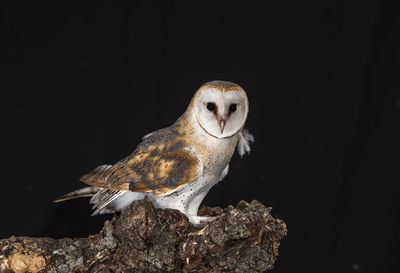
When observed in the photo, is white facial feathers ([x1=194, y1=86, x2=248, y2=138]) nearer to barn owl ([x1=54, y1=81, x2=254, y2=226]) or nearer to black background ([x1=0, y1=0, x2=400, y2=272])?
barn owl ([x1=54, y1=81, x2=254, y2=226])

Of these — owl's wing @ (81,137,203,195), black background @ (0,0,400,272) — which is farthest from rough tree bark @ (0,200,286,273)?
black background @ (0,0,400,272)

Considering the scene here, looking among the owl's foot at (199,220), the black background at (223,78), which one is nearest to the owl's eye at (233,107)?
the owl's foot at (199,220)

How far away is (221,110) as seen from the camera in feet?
4.73

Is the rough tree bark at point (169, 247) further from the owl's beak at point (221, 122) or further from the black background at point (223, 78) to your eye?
the black background at point (223, 78)

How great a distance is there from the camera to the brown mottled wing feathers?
1498 millimetres

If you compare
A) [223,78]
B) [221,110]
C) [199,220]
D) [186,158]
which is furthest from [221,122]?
→ [223,78]

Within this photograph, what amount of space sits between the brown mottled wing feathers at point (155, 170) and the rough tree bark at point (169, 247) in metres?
0.07

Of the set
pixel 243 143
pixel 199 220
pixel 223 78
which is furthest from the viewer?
pixel 223 78

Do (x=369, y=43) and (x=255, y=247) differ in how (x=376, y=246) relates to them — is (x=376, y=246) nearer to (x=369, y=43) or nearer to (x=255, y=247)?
(x=369, y=43)

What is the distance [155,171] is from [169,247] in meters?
0.23

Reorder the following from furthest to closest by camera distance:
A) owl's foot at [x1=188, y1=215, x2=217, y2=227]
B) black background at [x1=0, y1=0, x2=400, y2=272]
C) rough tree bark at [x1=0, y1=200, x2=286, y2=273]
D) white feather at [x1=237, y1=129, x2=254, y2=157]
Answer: black background at [x1=0, y1=0, x2=400, y2=272] < white feather at [x1=237, y1=129, x2=254, y2=157] < owl's foot at [x1=188, y1=215, x2=217, y2=227] < rough tree bark at [x1=0, y1=200, x2=286, y2=273]

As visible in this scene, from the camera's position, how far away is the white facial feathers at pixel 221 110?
1436 mm

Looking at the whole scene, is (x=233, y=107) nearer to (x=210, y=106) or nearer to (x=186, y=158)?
(x=210, y=106)

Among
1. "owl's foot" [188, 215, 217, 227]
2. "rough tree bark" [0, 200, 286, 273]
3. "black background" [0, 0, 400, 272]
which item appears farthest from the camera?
"black background" [0, 0, 400, 272]
